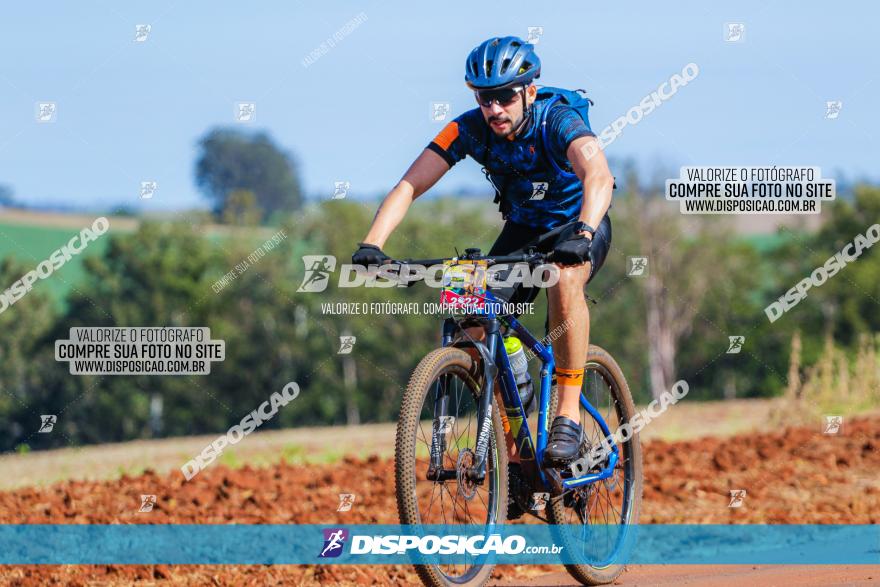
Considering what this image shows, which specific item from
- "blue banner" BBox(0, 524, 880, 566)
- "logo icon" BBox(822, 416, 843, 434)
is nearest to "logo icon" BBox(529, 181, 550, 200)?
"blue banner" BBox(0, 524, 880, 566)

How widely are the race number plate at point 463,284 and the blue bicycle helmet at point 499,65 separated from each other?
900mm

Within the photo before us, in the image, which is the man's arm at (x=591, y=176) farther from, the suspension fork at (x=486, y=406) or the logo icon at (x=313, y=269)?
the logo icon at (x=313, y=269)

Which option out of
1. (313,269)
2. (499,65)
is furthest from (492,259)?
(313,269)

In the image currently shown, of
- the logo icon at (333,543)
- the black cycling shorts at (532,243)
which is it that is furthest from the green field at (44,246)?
the black cycling shorts at (532,243)

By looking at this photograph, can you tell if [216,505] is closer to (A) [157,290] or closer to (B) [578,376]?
(B) [578,376]

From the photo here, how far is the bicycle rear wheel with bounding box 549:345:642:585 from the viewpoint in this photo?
660 centimetres

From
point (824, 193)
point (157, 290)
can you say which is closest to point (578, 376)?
point (824, 193)

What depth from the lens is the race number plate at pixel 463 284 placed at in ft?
18.7

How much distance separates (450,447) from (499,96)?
1718 millimetres

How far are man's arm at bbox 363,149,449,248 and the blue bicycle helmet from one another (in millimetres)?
473

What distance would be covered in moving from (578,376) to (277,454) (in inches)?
413

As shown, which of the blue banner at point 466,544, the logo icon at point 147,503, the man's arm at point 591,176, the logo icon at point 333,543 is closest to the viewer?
the man's arm at point 591,176

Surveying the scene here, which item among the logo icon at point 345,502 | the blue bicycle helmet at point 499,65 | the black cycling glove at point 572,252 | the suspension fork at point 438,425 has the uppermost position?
the blue bicycle helmet at point 499,65

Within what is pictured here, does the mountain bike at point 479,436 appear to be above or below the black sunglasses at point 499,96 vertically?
below
